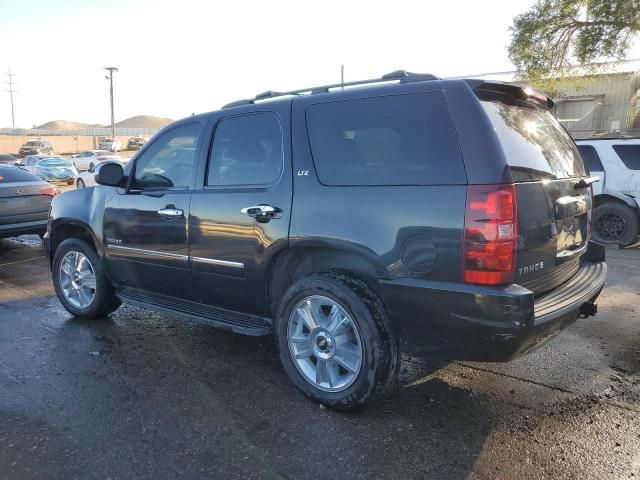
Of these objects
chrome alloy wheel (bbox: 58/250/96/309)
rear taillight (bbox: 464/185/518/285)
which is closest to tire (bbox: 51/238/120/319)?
chrome alloy wheel (bbox: 58/250/96/309)

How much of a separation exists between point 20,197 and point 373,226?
7726mm

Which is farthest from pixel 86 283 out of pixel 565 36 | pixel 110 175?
pixel 565 36

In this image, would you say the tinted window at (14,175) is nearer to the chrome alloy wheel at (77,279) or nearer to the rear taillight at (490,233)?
the chrome alloy wheel at (77,279)

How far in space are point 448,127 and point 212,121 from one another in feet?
6.42

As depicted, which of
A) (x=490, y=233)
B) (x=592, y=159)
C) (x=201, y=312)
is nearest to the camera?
(x=490, y=233)

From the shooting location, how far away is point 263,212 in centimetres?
344

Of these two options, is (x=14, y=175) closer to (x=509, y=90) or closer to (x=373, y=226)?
(x=373, y=226)

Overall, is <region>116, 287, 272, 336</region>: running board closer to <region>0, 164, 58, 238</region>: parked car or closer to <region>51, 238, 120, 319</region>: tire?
<region>51, 238, 120, 319</region>: tire

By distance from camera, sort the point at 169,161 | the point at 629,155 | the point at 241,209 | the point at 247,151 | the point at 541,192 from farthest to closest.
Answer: the point at 629,155 < the point at 169,161 < the point at 247,151 < the point at 241,209 < the point at 541,192

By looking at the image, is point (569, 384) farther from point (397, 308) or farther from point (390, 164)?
point (390, 164)

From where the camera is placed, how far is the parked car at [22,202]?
27.5 ft

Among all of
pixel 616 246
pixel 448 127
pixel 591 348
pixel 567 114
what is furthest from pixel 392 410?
pixel 567 114

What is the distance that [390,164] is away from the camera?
3.02 metres

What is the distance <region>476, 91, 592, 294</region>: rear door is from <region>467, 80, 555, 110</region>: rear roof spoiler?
26 millimetres
